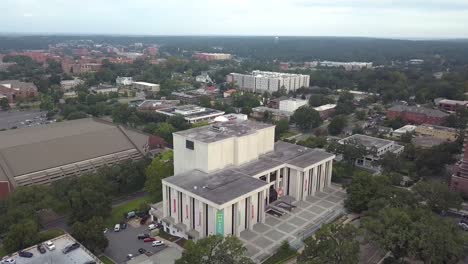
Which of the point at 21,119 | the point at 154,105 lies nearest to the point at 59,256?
the point at 154,105

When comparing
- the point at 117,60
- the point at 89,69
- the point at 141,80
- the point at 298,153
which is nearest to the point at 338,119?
the point at 298,153

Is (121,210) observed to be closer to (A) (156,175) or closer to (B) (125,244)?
(A) (156,175)

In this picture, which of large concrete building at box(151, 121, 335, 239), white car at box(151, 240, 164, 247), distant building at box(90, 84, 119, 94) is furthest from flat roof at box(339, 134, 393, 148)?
distant building at box(90, 84, 119, 94)

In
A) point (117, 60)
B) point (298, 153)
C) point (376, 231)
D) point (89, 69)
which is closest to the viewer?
point (376, 231)

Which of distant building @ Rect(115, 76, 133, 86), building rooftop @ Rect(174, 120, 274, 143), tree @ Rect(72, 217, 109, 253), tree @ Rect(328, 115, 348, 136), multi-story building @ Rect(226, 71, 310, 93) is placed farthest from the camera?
distant building @ Rect(115, 76, 133, 86)

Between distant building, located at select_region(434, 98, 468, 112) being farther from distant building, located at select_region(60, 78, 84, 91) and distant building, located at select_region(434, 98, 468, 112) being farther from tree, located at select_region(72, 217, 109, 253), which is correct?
distant building, located at select_region(60, 78, 84, 91)

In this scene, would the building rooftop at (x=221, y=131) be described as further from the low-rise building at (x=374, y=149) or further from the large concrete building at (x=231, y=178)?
the low-rise building at (x=374, y=149)

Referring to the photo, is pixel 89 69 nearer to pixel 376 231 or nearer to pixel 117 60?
pixel 117 60
